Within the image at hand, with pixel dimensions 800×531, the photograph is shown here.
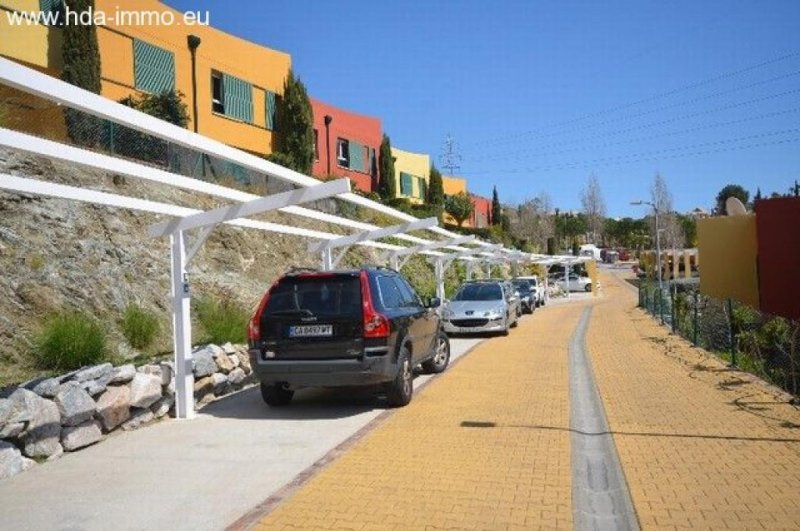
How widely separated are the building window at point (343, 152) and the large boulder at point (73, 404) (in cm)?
2655

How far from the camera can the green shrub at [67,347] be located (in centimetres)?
832

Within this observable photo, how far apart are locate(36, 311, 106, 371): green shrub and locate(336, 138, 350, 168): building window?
24586mm

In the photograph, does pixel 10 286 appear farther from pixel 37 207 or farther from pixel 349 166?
pixel 349 166

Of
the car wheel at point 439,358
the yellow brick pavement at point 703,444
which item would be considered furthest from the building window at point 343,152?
the yellow brick pavement at point 703,444

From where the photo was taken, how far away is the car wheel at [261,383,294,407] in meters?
8.39

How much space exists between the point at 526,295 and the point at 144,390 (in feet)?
78.2

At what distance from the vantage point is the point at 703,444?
616 centimetres

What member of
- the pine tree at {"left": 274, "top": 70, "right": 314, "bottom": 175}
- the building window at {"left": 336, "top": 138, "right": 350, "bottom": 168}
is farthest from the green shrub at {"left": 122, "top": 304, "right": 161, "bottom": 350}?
the building window at {"left": 336, "top": 138, "right": 350, "bottom": 168}

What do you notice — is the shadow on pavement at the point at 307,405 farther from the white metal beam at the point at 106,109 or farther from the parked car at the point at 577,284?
the parked car at the point at 577,284

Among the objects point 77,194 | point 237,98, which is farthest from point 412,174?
point 77,194

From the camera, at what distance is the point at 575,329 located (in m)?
20.0

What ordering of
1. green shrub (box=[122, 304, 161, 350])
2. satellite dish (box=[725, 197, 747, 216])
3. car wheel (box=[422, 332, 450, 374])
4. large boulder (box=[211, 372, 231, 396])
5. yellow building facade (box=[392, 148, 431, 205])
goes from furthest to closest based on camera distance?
yellow building facade (box=[392, 148, 431, 205]) → satellite dish (box=[725, 197, 747, 216]) → car wheel (box=[422, 332, 450, 374]) → green shrub (box=[122, 304, 161, 350]) → large boulder (box=[211, 372, 231, 396])

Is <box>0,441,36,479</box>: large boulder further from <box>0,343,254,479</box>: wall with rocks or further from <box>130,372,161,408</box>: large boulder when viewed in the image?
<box>130,372,161,408</box>: large boulder

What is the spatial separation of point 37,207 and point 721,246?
771 inches
